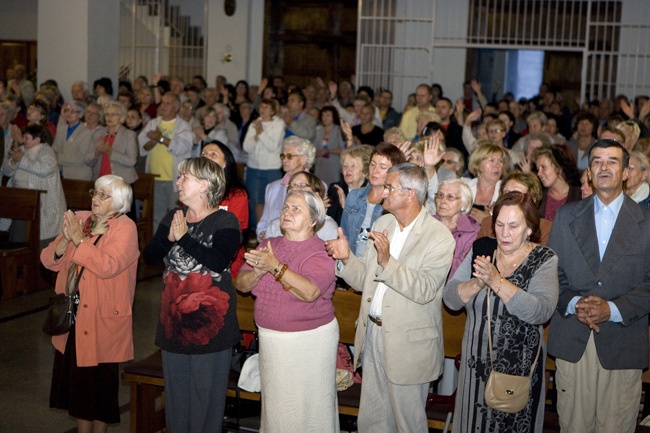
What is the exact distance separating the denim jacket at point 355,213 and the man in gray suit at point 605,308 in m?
1.53

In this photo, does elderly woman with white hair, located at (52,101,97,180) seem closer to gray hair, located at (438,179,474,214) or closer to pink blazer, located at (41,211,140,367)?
pink blazer, located at (41,211,140,367)

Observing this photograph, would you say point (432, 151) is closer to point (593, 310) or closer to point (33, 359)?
point (593, 310)

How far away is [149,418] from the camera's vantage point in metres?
5.23

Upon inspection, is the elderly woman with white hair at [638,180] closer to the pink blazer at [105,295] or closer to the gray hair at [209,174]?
the gray hair at [209,174]

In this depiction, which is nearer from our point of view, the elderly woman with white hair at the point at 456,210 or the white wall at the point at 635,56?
the elderly woman with white hair at the point at 456,210

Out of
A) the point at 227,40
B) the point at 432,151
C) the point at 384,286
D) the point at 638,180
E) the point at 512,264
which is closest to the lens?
the point at 512,264

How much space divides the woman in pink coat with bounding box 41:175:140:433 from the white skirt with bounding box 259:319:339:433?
3.04 feet

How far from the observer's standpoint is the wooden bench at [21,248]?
8.23m

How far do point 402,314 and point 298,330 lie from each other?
0.51 meters

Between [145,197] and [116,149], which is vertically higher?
[116,149]

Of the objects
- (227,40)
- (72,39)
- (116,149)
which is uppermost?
(227,40)

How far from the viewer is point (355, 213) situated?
5715 mm

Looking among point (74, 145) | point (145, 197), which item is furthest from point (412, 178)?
point (74, 145)

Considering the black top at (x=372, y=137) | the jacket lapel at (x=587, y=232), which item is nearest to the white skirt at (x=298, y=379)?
the jacket lapel at (x=587, y=232)
